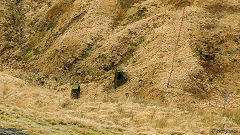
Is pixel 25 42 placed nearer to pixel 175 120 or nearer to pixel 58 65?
pixel 58 65

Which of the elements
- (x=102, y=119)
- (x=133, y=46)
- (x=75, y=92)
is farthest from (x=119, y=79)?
(x=102, y=119)

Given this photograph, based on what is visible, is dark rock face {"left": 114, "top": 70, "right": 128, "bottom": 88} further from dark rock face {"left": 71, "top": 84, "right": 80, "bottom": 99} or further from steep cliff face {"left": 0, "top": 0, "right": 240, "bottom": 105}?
dark rock face {"left": 71, "top": 84, "right": 80, "bottom": 99}

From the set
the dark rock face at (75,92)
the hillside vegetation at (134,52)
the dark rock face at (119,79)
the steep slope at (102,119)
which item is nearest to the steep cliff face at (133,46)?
the hillside vegetation at (134,52)

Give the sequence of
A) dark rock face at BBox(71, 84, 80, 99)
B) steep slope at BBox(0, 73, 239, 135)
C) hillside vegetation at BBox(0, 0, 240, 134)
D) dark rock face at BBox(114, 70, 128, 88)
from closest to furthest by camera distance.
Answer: steep slope at BBox(0, 73, 239, 135), hillside vegetation at BBox(0, 0, 240, 134), dark rock face at BBox(71, 84, 80, 99), dark rock face at BBox(114, 70, 128, 88)

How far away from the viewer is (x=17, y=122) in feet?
37.2

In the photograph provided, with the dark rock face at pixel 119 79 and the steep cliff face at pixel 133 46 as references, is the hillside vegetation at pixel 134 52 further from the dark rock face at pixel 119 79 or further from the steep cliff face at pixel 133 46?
the dark rock face at pixel 119 79

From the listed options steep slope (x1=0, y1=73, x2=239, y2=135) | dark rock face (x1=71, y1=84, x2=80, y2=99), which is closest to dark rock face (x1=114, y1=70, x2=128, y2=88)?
dark rock face (x1=71, y1=84, x2=80, y2=99)

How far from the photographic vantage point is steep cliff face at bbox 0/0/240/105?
22.0 m

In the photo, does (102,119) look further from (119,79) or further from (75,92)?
(119,79)

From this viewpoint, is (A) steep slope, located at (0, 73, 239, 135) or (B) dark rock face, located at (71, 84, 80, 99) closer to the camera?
(A) steep slope, located at (0, 73, 239, 135)

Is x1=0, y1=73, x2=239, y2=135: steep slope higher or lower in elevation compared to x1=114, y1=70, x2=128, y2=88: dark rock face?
higher

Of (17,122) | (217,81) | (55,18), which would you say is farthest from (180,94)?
(55,18)

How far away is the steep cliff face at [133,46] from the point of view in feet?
72.1

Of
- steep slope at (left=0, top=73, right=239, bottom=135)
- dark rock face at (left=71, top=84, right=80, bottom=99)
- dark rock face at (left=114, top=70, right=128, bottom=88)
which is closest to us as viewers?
steep slope at (left=0, top=73, right=239, bottom=135)
